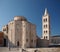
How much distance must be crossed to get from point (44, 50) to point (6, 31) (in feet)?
29.6

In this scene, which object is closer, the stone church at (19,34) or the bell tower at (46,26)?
the stone church at (19,34)

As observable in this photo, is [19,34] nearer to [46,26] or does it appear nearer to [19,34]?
[19,34]

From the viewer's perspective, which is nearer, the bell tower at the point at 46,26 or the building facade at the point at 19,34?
the building facade at the point at 19,34

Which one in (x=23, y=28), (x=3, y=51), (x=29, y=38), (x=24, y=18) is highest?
(x=24, y=18)

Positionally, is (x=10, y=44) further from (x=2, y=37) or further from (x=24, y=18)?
(x=24, y=18)

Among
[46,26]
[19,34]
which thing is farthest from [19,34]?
[46,26]

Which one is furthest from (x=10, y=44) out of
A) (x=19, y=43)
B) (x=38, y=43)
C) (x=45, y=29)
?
(x=45, y=29)

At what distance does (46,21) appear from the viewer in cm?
4262

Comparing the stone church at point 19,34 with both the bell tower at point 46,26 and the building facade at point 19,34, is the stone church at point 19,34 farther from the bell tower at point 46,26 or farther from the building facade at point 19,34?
the bell tower at point 46,26

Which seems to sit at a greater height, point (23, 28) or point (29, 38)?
point (23, 28)

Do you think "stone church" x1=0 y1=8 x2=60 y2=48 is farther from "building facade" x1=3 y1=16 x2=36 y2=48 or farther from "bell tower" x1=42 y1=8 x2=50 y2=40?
"bell tower" x1=42 y1=8 x2=50 y2=40

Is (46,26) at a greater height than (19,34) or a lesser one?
greater

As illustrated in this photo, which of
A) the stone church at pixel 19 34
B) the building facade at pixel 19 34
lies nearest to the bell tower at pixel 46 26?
the stone church at pixel 19 34

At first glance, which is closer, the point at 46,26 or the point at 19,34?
the point at 19,34
